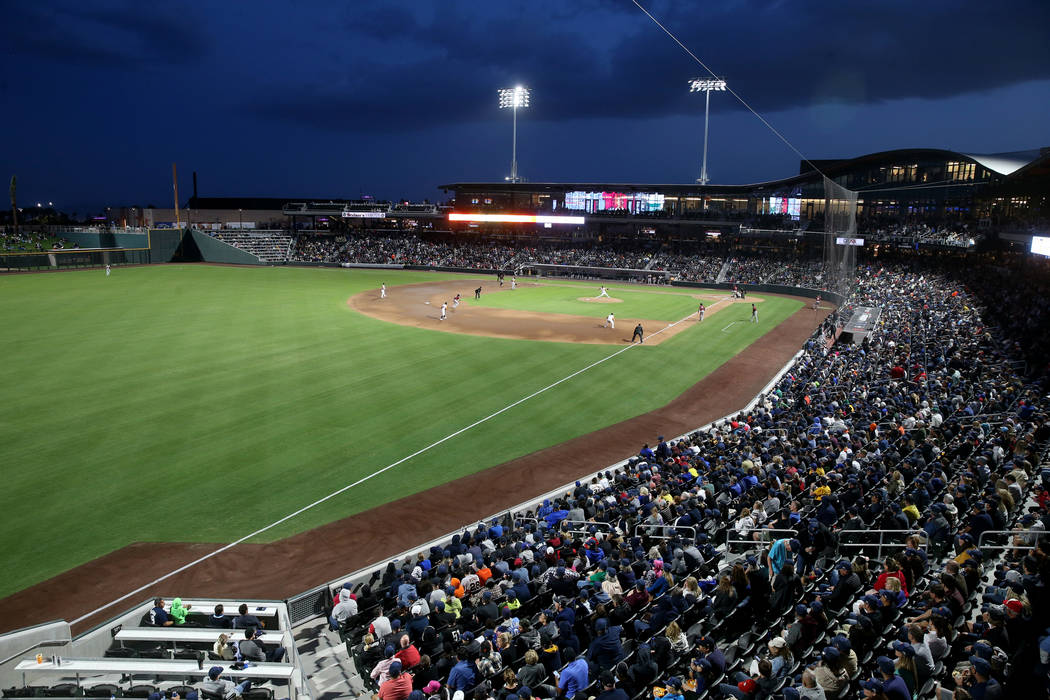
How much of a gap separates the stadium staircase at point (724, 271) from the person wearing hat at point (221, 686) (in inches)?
2605

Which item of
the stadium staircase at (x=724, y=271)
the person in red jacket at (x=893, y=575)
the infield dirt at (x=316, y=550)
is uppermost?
the stadium staircase at (x=724, y=271)

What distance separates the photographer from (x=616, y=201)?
85.3 meters

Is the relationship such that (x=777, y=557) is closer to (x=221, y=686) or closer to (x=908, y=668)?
(x=908, y=668)

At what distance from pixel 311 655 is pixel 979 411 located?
1769 cm

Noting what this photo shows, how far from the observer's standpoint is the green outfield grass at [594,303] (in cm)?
4619

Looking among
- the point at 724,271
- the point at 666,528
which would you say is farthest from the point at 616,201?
the point at 666,528

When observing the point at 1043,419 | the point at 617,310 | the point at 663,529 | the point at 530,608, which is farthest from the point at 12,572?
the point at 617,310

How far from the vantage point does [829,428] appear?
1648 cm

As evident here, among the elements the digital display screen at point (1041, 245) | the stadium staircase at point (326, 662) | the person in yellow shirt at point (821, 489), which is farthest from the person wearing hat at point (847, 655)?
the digital display screen at point (1041, 245)

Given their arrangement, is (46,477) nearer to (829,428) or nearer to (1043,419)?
(829,428)

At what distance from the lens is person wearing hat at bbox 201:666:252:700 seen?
285 inches

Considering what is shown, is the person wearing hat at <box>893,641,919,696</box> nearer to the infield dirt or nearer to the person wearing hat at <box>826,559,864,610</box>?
the person wearing hat at <box>826,559,864,610</box>

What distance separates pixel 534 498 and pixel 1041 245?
2529cm

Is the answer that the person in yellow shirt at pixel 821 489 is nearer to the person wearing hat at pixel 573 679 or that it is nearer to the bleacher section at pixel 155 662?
the person wearing hat at pixel 573 679
